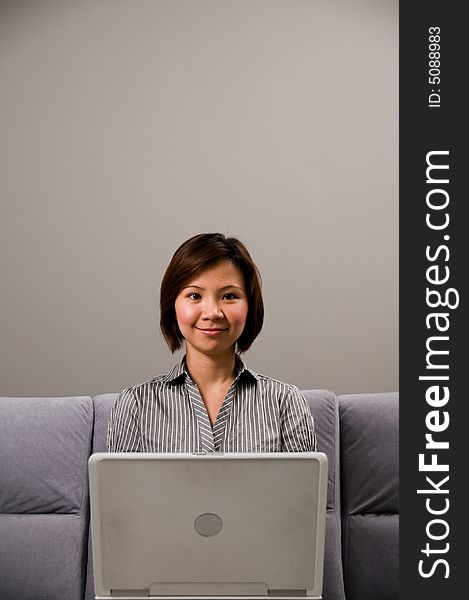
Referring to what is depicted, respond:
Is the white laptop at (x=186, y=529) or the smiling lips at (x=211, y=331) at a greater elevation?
the smiling lips at (x=211, y=331)

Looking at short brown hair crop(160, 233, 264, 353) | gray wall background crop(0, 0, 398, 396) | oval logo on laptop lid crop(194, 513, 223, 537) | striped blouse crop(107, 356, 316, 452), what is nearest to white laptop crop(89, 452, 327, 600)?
oval logo on laptop lid crop(194, 513, 223, 537)

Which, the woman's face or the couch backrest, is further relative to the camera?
the couch backrest

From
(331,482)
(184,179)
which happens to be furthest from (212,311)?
(184,179)

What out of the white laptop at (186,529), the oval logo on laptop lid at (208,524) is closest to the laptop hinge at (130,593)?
the white laptop at (186,529)

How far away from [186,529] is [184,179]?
193 centimetres

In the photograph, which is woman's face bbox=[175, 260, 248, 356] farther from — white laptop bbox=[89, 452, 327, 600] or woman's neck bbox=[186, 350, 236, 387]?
white laptop bbox=[89, 452, 327, 600]

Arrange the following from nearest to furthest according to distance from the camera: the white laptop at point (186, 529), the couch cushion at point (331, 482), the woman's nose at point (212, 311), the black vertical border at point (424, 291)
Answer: the white laptop at point (186, 529) → the black vertical border at point (424, 291) → the woman's nose at point (212, 311) → the couch cushion at point (331, 482)

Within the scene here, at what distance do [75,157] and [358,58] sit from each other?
1127 millimetres

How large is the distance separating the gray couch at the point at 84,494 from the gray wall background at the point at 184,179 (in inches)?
26.0

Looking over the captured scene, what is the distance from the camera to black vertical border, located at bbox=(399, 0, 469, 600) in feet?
5.62

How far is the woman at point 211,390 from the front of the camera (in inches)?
79.3

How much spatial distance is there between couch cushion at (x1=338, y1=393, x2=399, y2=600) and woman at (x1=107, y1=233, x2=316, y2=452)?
304 mm

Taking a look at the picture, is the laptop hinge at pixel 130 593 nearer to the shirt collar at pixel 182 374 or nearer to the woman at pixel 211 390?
the woman at pixel 211 390

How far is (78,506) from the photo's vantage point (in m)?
2.27
